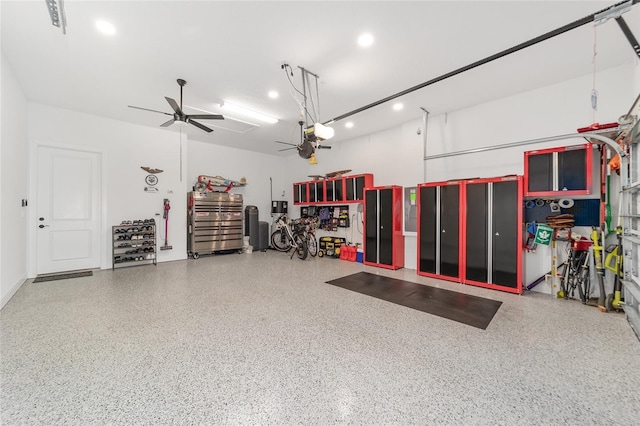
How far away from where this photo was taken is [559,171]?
3.52 meters

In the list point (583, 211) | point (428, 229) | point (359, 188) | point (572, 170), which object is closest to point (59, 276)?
point (359, 188)

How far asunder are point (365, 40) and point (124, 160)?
19.0 ft

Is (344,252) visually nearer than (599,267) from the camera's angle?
No

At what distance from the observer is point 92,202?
5.30m

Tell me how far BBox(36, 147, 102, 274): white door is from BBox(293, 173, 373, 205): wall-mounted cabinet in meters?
4.92

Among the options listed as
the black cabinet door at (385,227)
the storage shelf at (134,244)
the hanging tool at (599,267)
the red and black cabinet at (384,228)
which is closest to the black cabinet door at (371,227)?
the red and black cabinet at (384,228)

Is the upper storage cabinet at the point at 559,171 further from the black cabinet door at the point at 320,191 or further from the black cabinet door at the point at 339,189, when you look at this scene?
the black cabinet door at the point at 320,191

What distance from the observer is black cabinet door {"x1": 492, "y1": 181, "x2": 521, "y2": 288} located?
3.85m

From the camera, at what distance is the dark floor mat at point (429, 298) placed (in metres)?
3.00

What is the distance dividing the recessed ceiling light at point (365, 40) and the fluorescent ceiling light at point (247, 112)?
8.75ft

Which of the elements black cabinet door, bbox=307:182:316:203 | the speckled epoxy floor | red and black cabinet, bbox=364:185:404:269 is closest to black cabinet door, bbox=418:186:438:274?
red and black cabinet, bbox=364:185:404:269

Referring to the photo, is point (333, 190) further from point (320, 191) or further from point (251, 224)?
point (251, 224)

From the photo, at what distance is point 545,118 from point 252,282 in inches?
218

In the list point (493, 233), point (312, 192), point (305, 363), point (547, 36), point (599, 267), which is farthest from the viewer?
point (312, 192)
